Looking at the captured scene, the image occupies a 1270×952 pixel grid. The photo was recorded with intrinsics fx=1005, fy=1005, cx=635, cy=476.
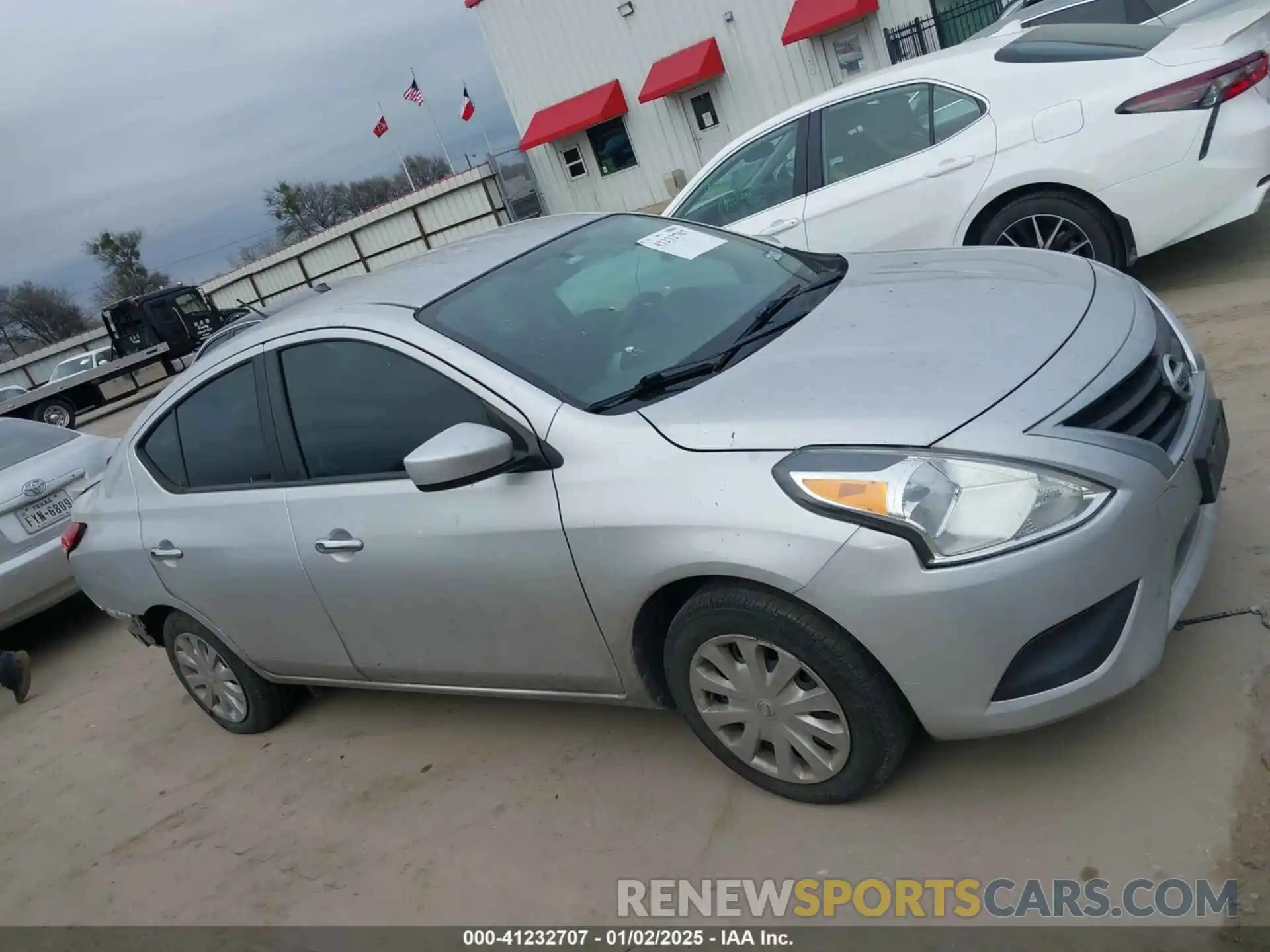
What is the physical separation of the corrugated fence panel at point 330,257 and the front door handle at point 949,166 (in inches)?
992

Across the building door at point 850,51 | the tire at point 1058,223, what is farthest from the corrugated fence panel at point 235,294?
the tire at point 1058,223

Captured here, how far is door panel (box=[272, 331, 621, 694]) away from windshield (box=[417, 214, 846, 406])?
195 mm

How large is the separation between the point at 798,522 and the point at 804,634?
284 mm

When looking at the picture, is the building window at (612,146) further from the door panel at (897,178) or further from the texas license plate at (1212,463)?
the texas license plate at (1212,463)

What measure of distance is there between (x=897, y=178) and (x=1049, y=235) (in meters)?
0.89

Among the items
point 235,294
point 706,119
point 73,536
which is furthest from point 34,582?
point 235,294

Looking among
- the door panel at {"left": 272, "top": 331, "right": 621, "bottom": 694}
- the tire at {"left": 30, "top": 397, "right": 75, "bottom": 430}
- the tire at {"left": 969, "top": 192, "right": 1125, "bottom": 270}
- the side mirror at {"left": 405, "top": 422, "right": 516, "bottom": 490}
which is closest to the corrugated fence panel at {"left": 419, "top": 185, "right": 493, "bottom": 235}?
the tire at {"left": 30, "top": 397, "right": 75, "bottom": 430}

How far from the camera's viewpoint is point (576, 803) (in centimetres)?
325

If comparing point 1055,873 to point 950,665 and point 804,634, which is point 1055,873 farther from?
point 804,634

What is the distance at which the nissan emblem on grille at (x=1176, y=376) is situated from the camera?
8.80 ft

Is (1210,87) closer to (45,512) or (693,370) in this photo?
(693,370)

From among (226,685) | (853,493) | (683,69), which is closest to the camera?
(853,493)

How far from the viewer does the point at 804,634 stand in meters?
2.48
